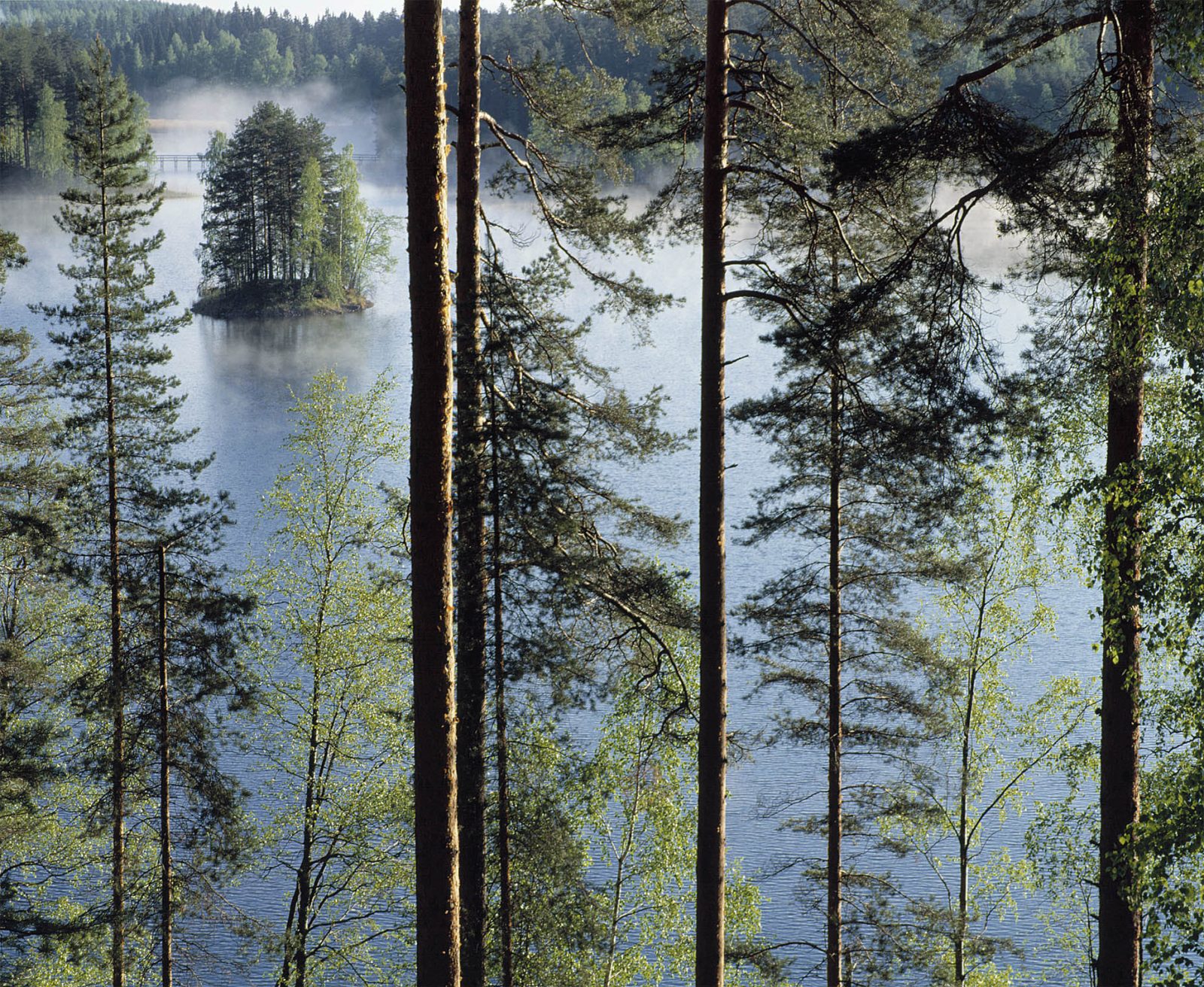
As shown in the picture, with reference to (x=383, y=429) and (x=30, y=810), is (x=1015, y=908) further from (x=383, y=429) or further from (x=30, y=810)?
(x=30, y=810)

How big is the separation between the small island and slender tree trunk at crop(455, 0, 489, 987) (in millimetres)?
40605

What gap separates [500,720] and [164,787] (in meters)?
4.49

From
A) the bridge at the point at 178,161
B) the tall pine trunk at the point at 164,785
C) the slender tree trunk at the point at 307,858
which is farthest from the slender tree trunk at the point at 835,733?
the bridge at the point at 178,161

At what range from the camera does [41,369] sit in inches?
508

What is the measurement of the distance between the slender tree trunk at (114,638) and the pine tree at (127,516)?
17mm

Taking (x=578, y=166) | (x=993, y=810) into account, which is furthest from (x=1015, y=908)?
(x=578, y=166)

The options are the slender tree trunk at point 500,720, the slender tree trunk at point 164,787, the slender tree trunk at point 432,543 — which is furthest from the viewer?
the slender tree trunk at point 164,787

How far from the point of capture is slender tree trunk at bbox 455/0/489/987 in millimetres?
8281

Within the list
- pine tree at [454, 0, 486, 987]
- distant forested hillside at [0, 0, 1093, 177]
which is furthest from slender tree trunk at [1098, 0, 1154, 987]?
distant forested hillside at [0, 0, 1093, 177]

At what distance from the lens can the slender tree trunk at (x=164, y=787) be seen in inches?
456

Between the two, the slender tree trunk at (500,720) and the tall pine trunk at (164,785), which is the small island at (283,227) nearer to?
the tall pine trunk at (164,785)

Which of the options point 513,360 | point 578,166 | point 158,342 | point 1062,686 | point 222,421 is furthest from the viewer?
point 158,342

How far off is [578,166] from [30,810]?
356 inches

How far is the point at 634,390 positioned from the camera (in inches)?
1156
